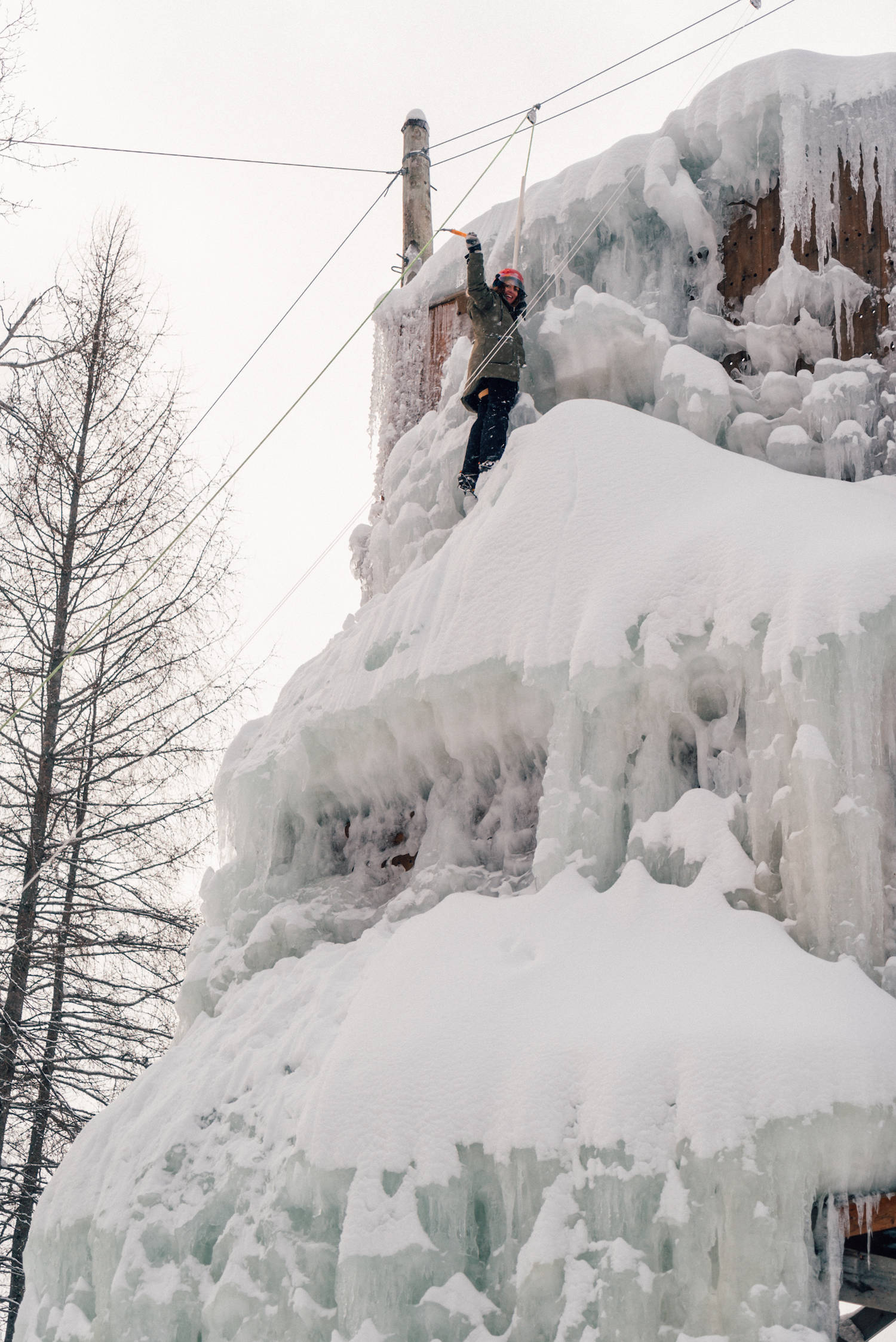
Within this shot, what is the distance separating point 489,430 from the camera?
6.90 metres

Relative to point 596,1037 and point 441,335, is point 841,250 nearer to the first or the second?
point 441,335

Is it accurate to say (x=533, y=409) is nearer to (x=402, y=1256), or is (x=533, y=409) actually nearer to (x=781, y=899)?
(x=781, y=899)

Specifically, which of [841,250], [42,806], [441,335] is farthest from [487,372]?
[42,806]

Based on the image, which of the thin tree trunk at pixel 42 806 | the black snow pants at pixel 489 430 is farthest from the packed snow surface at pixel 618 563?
the thin tree trunk at pixel 42 806

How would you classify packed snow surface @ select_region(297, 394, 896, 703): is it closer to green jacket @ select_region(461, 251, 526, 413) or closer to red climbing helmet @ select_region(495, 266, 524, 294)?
green jacket @ select_region(461, 251, 526, 413)

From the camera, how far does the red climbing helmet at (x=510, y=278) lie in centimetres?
723

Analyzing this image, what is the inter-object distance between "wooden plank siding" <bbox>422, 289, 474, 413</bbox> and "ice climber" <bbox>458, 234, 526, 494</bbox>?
3.31 feet

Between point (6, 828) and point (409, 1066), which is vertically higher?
point (6, 828)

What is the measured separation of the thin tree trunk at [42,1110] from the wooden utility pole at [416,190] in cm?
547

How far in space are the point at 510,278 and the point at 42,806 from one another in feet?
20.5

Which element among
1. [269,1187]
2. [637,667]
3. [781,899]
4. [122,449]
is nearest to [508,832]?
[637,667]

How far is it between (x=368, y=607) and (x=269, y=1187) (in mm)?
3477

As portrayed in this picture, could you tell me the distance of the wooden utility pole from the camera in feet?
34.3

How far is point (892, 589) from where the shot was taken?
4676 mm
